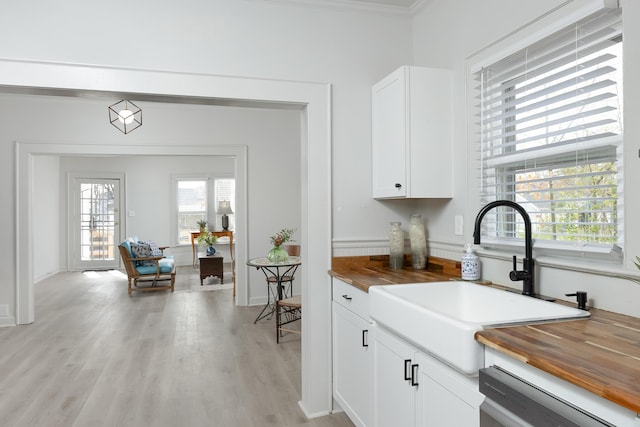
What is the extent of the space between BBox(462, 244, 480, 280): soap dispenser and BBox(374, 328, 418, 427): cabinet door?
59 cm

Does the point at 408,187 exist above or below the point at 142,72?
below

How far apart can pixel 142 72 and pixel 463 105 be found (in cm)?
186

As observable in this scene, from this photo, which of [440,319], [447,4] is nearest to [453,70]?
[447,4]

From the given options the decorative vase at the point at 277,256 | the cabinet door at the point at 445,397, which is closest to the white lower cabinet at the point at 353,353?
the cabinet door at the point at 445,397

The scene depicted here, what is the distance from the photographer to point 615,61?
166cm

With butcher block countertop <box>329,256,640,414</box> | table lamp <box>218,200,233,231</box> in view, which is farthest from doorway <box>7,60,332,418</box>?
table lamp <box>218,200,233,231</box>

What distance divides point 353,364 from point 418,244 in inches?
33.9

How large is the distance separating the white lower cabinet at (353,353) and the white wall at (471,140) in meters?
0.69

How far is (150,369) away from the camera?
3.62 m

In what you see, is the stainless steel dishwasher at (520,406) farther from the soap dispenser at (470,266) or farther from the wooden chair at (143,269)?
the wooden chair at (143,269)

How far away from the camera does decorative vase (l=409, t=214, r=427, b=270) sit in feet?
9.24

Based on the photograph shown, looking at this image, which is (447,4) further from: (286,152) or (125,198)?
(125,198)

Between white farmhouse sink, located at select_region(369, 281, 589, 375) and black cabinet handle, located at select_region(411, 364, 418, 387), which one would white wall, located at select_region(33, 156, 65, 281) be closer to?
white farmhouse sink, located at select_region(369, 281, 589, 375)

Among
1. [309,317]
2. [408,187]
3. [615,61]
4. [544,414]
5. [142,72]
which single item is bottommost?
[309,317]
